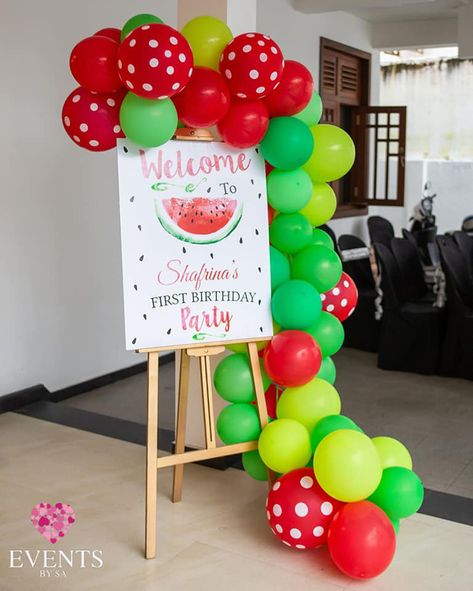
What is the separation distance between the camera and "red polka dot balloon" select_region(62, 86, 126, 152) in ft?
8.60

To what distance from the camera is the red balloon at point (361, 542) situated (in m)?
2.46

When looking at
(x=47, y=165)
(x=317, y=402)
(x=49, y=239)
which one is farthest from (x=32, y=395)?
(x=317, y=402)

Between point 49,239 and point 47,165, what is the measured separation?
1.38ft

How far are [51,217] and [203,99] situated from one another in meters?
2.28

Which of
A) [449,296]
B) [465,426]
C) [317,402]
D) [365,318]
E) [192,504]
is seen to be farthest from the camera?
[365,318]

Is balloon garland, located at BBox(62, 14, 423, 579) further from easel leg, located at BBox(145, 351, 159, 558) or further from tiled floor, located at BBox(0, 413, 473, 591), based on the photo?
easel leg, located at BBox(145, 351, 159, 558)

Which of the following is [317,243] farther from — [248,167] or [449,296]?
[449,296]

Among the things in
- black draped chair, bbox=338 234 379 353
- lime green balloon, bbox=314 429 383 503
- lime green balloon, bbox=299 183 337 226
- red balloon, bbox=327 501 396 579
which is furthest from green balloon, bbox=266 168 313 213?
black draped chair, bbox=338 234 379 353

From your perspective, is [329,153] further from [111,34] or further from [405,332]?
[405,332]

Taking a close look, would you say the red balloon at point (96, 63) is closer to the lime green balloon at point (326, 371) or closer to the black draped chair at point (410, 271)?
the lime green balloon at point (326, 371)

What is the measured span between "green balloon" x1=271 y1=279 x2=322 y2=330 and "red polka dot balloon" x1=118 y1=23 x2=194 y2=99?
0.84m

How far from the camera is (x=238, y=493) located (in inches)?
128

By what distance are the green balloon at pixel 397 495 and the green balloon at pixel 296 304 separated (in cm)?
61

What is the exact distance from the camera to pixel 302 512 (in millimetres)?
2600
